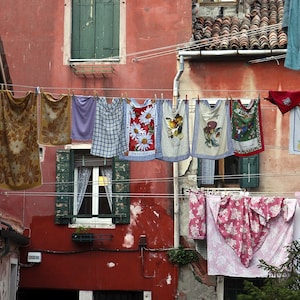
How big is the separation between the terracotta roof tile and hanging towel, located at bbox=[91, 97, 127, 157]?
4.09 m

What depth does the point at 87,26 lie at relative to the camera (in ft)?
63.8

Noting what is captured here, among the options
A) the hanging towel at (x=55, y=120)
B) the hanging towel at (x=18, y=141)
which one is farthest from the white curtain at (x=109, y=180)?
the hanging towel at (x=18, y=141)

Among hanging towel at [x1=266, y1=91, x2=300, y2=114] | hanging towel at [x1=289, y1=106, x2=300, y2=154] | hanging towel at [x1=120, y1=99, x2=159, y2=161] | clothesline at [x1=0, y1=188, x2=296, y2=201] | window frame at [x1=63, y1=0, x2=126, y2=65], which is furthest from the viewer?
window frame at [x1=63, y1=0, x2=126, y2=65]

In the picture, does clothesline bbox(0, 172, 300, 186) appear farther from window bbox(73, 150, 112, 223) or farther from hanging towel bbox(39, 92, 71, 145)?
hanging towel bbox(39, 92, 71, 145)

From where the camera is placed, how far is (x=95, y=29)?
63.6 ft

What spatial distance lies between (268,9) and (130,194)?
5513 mm

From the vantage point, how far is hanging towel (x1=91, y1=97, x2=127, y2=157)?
49.9 ft

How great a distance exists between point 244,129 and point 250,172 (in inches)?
111

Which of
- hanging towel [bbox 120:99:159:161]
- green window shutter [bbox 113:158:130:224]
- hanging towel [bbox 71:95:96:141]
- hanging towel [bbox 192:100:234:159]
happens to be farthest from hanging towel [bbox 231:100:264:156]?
green window shutter [bbox 113:158:130:224]

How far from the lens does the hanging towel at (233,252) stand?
17.3 m

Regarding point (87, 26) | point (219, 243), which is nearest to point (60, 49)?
point (87, 26)

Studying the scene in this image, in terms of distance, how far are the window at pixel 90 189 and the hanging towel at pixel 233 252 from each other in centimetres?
206

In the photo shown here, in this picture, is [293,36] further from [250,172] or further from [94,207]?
[94,207]

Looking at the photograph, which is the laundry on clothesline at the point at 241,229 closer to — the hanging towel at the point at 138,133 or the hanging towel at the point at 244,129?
the hanging towel at the point at 244,129
